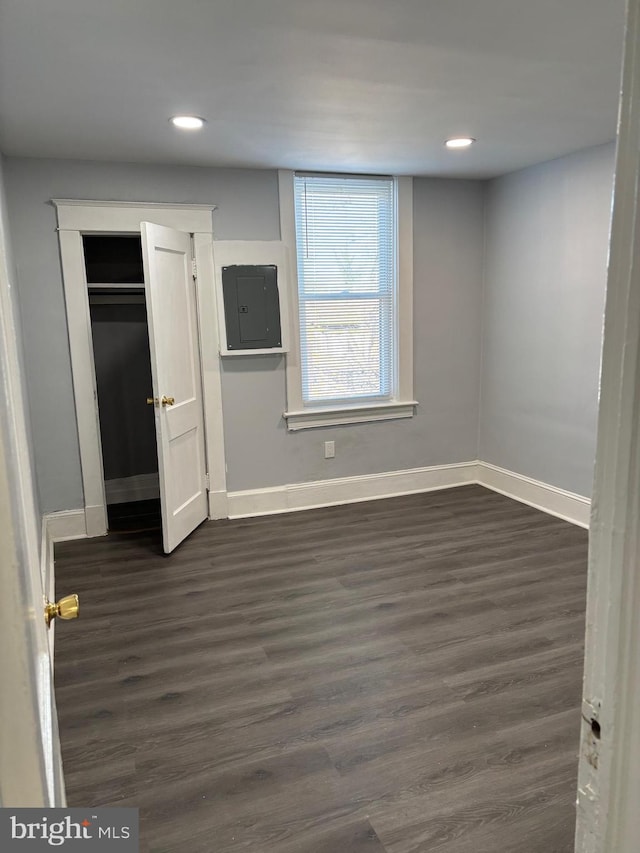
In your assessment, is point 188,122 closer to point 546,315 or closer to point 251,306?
point 251,306

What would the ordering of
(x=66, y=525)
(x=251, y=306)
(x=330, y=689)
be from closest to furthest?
(x=330, y=689), (x=66, y=525), (x=251, y=306)

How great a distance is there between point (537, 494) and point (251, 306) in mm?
2515

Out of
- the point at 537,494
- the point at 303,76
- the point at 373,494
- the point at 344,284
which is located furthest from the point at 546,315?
the point at 303,76

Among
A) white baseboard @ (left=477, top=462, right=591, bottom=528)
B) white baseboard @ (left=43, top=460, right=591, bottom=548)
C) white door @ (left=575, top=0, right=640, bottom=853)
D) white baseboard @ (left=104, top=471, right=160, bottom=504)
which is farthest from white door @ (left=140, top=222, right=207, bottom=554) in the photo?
white door @ (left=575, top=0, right=640, bottom=853)

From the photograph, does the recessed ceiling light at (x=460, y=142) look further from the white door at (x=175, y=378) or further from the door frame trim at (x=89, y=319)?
the white door at (x=175, y=378)

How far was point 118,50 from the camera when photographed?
2119 millimetres

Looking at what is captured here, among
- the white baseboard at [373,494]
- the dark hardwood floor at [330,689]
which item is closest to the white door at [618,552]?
the dark hardwood floor at [330,689]

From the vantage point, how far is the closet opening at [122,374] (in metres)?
4.76

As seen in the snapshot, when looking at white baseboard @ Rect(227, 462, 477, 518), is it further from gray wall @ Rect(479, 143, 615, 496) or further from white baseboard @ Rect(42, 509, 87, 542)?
white baseboard @ Rect(42, 509, 87, 542)

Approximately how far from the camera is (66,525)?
3.98 meters

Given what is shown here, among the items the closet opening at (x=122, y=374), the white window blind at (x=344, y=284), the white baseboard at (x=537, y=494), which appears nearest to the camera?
the white baseboard at (x=537, y=494)

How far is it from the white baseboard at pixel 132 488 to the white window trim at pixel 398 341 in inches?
58.0

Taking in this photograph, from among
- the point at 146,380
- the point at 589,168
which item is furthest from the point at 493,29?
the point at 146,380

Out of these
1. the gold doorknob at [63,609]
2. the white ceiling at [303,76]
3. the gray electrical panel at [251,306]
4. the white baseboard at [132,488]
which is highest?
the white ceiling at [303,76]
